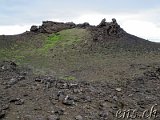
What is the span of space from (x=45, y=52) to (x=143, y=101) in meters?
14.4

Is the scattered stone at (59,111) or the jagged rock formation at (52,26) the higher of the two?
the jagged rock formation at (52,26)

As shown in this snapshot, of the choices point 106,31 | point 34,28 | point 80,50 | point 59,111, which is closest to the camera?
point 59,111

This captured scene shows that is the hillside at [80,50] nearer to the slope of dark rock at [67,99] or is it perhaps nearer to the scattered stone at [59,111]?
the slope of dark rock at [67,99]

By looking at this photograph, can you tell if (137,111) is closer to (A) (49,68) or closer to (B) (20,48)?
(A) (49,68)

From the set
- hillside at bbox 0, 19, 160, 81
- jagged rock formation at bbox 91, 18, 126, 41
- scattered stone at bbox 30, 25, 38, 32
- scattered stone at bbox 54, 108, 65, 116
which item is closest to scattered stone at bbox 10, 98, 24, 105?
scattered stone at bbox 54, 108, 65, 116

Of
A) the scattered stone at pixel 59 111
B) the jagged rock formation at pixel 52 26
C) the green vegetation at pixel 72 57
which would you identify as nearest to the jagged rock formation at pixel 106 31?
the green vegetation at pixel 72 57

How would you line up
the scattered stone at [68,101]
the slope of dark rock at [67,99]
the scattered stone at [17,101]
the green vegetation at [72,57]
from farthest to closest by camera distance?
the green vegetation at [72,57]
the scattered stone at [68,101]
the scattered stone at [17,101]
the slope of dark rock at [67,99]

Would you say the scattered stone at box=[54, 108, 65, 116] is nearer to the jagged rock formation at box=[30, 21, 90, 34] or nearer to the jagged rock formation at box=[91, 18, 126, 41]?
the jagged rock formation at box=[91, 18, 126, 41]

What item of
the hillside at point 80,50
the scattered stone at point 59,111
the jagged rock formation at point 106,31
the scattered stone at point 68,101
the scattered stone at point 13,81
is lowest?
the scattered stone at point 59,111

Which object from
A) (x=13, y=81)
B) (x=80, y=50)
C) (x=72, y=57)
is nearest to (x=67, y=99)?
(x=13, y=81)

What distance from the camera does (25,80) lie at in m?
15.3

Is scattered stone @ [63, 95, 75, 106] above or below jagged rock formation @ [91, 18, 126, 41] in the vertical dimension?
below

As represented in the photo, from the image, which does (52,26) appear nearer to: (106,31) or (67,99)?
(106,31)

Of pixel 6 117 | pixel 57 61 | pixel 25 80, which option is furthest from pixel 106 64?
pixel 6 117
